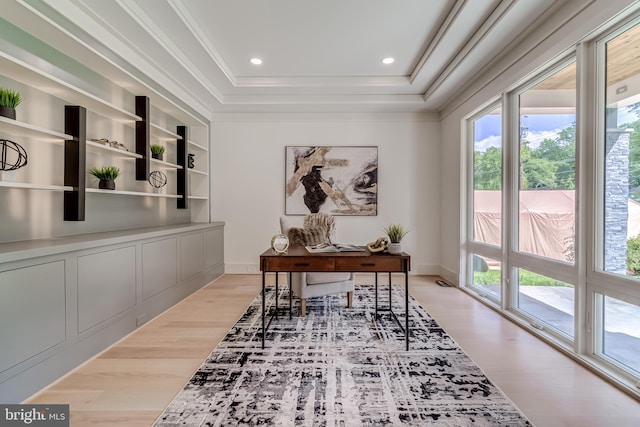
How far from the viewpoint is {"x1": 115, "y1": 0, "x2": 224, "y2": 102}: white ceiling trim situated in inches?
93.3

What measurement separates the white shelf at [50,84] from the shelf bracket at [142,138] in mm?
246

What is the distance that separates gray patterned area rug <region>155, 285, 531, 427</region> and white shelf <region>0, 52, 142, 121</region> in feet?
7.35

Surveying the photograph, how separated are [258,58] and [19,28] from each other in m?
2.10

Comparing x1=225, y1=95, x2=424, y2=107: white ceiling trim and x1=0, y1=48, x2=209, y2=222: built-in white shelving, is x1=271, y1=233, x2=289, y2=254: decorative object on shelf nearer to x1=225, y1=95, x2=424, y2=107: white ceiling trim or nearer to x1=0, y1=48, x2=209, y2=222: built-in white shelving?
x1=0, y1=48, x2=209, y2=222: built-in white shelving

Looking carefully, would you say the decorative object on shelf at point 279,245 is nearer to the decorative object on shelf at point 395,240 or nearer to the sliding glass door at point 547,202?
the decorative object on shelf at point 395,240

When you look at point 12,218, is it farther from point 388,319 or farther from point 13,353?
point 388,319

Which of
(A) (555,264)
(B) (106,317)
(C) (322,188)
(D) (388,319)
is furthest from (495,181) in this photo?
(B) (106,317)

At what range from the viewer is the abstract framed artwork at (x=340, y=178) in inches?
190

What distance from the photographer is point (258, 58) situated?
3574 millimetres

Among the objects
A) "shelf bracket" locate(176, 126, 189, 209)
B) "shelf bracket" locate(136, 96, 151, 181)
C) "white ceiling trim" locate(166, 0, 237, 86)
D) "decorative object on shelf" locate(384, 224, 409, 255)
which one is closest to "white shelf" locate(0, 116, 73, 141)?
"shelf bracket" locate(136, 96, 151, 181)

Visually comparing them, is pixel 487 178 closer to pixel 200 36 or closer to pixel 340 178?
pixel 340 178

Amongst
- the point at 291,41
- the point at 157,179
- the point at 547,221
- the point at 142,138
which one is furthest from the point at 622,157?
the point at 157,179

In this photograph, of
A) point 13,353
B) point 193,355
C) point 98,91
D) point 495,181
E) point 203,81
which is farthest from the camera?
point 203,81

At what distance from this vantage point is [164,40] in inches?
111
